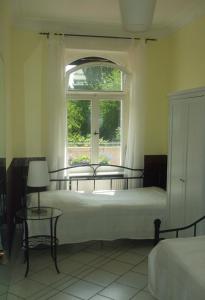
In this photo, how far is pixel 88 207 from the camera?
3787 mm

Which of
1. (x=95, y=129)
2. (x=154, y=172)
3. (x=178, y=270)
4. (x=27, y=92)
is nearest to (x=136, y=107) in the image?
(x=95, y=129)

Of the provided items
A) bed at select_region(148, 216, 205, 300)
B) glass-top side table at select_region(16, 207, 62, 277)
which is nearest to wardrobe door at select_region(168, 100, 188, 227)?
bed at select_region(148, 216, 205, 300)

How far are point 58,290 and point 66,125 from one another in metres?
2.21

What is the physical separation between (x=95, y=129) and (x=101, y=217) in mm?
1440

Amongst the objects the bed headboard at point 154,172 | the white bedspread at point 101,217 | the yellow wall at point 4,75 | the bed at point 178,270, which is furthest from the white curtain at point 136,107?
the bed at point 178,270

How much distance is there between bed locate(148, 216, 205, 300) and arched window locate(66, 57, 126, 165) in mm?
2258

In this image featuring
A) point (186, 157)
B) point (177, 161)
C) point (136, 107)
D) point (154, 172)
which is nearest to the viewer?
point (186, 157)

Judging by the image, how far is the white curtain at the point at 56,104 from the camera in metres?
4.36

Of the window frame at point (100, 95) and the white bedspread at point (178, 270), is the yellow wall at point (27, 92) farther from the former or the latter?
the white bedspread at point (178, 270)

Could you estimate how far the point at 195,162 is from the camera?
120 inches

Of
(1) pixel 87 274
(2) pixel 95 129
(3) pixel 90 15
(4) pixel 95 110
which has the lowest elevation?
(1) pixel 87 274

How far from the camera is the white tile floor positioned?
292 centimetres

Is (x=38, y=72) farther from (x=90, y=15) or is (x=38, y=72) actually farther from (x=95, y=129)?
(x=95, y=129)

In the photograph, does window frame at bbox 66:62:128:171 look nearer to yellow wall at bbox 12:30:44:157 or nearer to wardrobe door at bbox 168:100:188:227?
yellow wall at bbox 12:30:44:157
